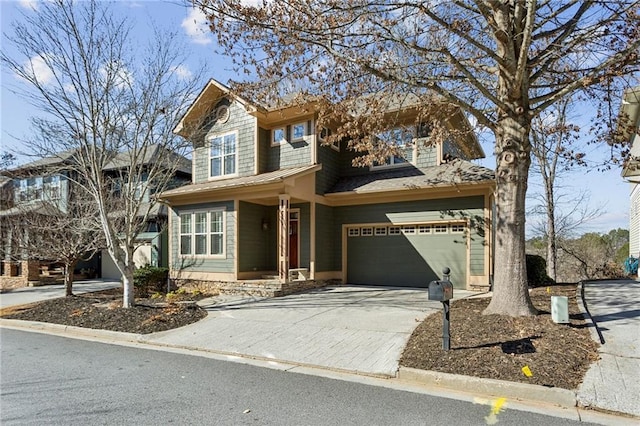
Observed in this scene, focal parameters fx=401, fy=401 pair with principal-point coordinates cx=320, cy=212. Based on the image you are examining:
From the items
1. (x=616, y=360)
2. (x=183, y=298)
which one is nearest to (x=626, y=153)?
(x=616, y=360)

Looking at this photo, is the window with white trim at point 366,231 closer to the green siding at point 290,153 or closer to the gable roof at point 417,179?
the gable roof at point 417,179

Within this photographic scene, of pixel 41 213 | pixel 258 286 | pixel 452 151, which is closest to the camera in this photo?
pixel 258 286

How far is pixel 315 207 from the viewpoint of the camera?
1373 cm

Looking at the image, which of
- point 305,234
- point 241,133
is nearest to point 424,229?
point 305,234

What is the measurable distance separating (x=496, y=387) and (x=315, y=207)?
9.62 m

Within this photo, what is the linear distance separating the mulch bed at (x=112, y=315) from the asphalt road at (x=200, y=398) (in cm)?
222

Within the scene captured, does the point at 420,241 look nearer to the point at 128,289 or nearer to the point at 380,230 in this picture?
the point at 380,230

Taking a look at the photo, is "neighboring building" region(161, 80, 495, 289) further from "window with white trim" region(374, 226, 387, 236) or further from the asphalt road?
the asphalt road

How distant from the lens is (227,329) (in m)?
8.19

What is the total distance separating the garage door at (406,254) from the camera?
12617mm

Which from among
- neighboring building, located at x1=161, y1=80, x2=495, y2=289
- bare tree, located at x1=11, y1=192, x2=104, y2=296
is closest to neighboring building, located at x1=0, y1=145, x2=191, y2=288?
bare tree, located at x1=11, y1=192, x2=104, y2=296

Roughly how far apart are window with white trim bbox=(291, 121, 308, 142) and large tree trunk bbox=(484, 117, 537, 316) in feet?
26.2

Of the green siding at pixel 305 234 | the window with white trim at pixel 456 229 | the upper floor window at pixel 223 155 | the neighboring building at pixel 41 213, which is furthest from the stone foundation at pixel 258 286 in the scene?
the window with white trim at pixel 456 229

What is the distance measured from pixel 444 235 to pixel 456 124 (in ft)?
13.0
